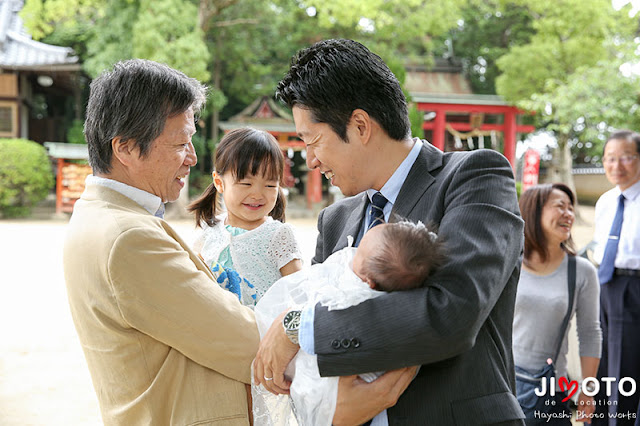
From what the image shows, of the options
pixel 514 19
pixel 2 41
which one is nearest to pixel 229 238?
pixel 2 41

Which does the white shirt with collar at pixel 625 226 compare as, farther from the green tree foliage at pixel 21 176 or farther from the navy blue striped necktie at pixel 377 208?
the green tree foliage at pixel 21 176

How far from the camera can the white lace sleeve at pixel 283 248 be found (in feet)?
8.45

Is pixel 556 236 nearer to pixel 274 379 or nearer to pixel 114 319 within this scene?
pixel 274 379

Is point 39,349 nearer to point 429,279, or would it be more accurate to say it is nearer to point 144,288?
point 144,288

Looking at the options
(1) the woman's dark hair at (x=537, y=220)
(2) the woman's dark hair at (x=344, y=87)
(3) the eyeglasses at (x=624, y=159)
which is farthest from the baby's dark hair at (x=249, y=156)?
(3) the eyeglasses at (x=624, y=159)

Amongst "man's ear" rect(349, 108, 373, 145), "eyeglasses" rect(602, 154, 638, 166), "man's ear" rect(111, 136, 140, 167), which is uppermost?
"eyeglasses" rect(602, 154, 638, 166)

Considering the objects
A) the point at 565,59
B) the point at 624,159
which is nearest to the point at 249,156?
the point at 624,159

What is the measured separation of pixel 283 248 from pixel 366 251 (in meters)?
1.22

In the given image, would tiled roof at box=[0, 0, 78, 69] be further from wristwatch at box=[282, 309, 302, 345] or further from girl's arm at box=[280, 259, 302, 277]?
wristwatch at box=[282, 309, 302, 345]

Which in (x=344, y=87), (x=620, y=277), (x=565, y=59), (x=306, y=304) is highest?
(x=565, y=59)

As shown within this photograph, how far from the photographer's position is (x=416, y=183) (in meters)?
1.60

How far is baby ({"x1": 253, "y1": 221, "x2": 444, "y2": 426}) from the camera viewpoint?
4.37ft

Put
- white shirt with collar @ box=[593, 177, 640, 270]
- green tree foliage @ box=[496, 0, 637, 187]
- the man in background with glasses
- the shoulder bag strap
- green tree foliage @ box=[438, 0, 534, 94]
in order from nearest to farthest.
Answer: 1. the shoulder bag strap
2. the man in background with glasses
3. white shirt with collar @ box=[593, 177, 640, 270]
4. green tree foliage @ box=[496, 0, 637, 187]
5. green tree foliage @ box=[438, 0, 534, 94]

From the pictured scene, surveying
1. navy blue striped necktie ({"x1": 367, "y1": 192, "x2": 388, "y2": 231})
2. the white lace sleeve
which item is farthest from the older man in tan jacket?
the white lace sleeve
